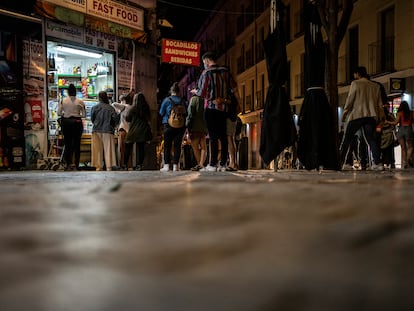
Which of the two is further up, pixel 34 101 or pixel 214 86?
pixel 34 101

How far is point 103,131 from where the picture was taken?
7676mm

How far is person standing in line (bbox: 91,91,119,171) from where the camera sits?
25.1 ft

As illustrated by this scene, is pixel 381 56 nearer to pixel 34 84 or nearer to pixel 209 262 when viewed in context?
pixel 34 84

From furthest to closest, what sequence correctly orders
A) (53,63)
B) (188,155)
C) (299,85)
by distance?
(299,85)
(188,155)
(53,63)

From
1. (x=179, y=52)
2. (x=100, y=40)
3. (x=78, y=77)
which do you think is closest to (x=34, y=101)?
(x=78, y=77)

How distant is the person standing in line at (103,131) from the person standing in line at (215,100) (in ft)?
8.70

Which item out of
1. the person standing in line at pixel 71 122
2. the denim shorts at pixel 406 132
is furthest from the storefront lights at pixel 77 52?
the denim shorts at pixel 406 132

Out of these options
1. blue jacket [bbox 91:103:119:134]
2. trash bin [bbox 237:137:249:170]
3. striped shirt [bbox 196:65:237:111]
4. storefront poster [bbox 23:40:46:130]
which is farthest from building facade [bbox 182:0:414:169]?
storefront poster [bbox 23:40:46:130]

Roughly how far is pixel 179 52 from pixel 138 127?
4624mm

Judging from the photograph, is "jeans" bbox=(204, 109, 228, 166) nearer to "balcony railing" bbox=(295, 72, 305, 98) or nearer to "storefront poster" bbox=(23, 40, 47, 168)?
"storefront poster" bbox=(23, 40, 47, 168)

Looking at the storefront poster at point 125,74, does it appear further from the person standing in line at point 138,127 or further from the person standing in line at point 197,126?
the person standing in line at point 197,126

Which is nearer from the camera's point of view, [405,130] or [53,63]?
[53,63]

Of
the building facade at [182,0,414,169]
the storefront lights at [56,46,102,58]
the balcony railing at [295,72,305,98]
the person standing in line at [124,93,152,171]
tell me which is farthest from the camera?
the balcony railing at [295,72,305,98]

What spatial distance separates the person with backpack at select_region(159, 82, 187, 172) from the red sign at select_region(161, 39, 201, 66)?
4.63 m
